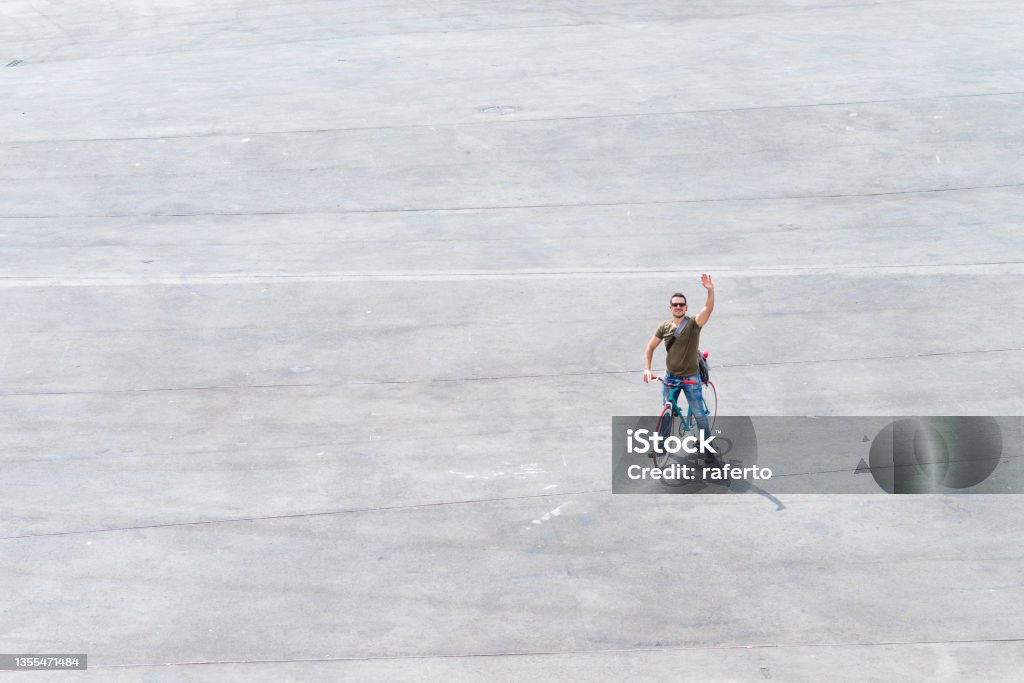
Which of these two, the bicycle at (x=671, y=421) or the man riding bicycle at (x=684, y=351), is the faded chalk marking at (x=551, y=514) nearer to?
the bicycle at (x=671, y=421)

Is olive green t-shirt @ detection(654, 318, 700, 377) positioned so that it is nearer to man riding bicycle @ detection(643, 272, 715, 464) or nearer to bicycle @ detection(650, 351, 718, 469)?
man riding bicycle @ detection(643, 272, 715, 464)

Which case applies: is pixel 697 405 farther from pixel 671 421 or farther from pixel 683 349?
pixel 683 349

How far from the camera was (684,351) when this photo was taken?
36.5 feet

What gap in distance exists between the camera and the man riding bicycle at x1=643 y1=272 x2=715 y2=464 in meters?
11.0

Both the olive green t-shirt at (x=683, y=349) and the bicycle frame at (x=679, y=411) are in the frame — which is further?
the bicycle frame at (x=679, y=411)

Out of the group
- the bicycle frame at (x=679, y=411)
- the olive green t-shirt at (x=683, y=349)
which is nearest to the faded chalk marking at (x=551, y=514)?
the bicycle frame at (x=679, y=411)

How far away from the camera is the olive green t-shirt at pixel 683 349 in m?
11.1

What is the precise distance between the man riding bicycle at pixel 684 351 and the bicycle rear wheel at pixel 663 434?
0.55 feet

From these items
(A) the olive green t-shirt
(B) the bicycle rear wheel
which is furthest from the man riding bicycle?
(B) the bicycle rear wheel

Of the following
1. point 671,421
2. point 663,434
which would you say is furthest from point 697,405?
point 663,434

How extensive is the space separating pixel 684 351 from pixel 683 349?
21 mm

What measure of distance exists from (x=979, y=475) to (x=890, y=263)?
5215mm

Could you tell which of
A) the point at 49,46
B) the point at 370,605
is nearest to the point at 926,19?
the point at 49,46

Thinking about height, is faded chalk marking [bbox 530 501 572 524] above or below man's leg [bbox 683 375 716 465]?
below
